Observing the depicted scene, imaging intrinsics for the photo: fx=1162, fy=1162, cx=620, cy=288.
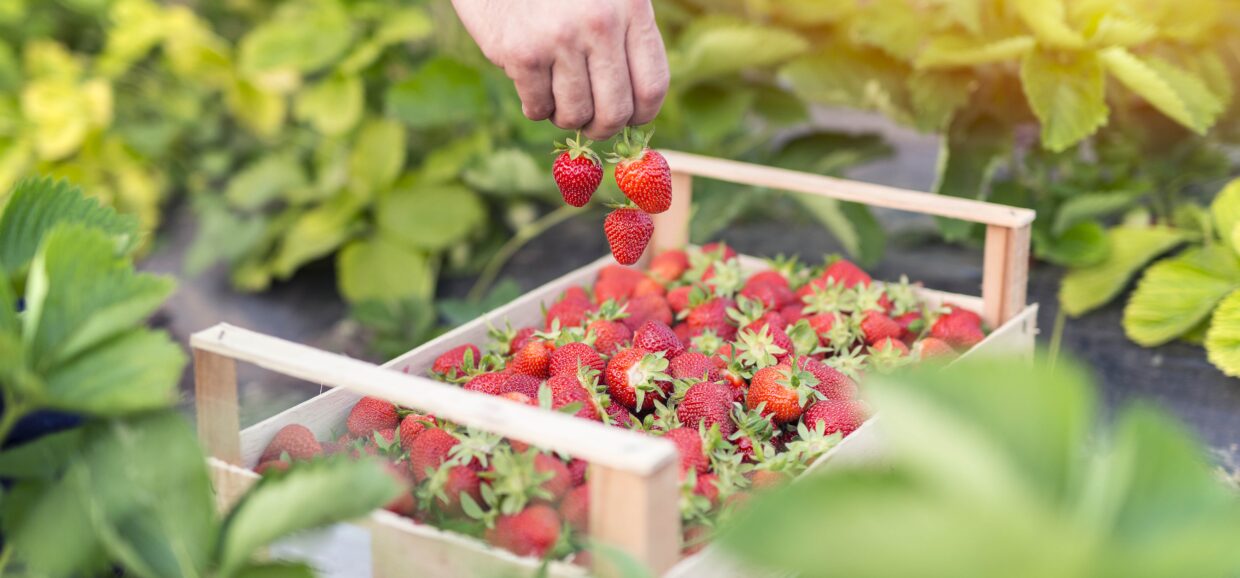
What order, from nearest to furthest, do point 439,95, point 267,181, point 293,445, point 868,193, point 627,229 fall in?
point 293,445, point 627,229, point 868,193, point 439,95, point 267,181

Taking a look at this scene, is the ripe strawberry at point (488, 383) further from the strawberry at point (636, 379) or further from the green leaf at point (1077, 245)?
the green leaf at point (1077, 245)

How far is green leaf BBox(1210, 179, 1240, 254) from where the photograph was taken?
1603 millimetres

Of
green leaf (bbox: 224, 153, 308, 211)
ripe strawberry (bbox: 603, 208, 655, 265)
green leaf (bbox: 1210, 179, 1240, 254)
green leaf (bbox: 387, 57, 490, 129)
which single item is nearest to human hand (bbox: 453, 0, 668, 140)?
ripe strawberry (bbox: 603, 208, 655, 265)

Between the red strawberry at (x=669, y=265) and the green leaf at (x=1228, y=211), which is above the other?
the green leaf at (x=1228, y=211)

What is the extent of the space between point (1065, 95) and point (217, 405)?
128cm

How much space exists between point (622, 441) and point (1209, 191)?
162 cm

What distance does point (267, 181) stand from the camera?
252cm

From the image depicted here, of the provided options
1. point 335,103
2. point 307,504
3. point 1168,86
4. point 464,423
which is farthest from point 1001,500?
point 335,103

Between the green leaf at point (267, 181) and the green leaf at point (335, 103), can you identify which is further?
the green leaf at point (267, 181)

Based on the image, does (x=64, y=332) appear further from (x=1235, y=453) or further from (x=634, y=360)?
(x=1235, y=453)

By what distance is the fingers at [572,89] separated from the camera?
3.46 ft

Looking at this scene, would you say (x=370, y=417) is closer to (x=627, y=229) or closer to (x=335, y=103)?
(x=627, y=229)

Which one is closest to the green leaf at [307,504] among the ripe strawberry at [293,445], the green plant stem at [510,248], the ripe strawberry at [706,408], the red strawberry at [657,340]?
the ripe strawberry at [293,445]

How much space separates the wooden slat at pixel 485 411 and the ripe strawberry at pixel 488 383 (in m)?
0.25
